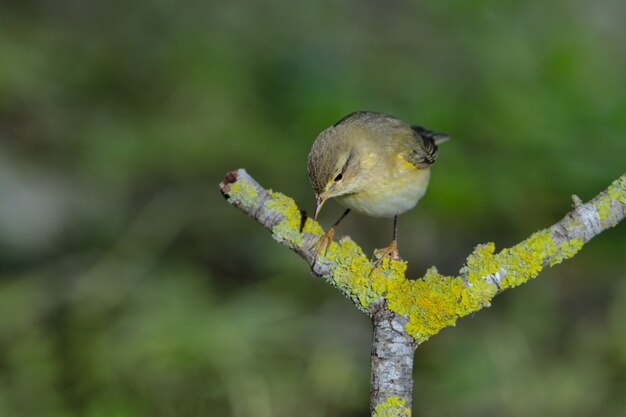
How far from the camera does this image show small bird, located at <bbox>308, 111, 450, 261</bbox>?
2959 mm

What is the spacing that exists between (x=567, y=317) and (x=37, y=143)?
4578mm

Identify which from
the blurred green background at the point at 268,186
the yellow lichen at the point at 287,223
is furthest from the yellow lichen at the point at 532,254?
the blurred green background at the point at 268,186

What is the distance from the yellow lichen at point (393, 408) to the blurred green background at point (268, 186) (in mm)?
2113

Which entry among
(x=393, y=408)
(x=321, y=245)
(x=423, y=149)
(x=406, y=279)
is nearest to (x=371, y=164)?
(x=423, y=149)

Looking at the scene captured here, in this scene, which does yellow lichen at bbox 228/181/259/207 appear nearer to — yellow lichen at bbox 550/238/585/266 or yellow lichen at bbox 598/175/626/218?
yellow lichen at bbox 550/238/585/266

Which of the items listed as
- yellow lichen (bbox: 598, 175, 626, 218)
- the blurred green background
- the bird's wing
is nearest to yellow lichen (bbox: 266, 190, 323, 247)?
yellow lichen (bbox: 598, 175, 626, 218)

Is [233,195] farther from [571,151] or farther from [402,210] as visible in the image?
[571,151]

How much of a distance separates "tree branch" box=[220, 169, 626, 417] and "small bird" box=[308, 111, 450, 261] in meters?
0.46

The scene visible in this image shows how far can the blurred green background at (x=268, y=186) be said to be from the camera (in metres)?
4.35

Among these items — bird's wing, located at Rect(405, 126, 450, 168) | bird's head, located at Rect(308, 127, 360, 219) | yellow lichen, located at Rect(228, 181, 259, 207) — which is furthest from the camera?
bird's wing, located at Rect(405, 126, 450, 168)

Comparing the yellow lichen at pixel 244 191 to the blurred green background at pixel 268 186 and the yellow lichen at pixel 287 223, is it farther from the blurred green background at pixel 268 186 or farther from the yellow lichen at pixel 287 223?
the blurred green background at pixel 268 186

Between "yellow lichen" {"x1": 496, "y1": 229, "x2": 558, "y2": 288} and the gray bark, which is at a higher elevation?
"yellow lichen" {"x1": 496, "y1": 229, "x2": 558, "y2": 288}

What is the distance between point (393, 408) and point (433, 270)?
0.46 m

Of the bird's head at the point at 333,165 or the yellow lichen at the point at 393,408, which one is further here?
the bird's head at the point at 333,165
